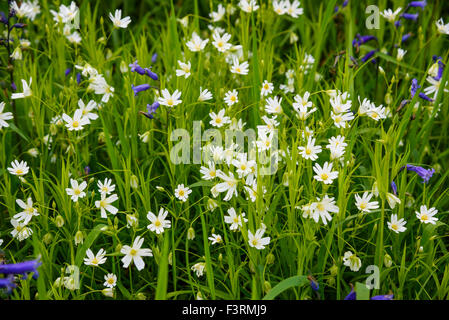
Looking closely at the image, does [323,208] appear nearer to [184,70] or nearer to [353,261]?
[353,261]

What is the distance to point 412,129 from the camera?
2717 millimetres

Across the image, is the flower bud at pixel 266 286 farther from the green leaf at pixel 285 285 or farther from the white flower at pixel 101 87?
the white flower at pixel 101 87

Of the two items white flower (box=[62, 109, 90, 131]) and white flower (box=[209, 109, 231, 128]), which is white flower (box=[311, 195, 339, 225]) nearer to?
white flower (box=[209, 109, 231, 128])

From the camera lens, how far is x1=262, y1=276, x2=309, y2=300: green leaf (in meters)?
1.89

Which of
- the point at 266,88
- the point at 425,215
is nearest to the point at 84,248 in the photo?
the point at 266,88

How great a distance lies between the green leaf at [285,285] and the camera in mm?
1891

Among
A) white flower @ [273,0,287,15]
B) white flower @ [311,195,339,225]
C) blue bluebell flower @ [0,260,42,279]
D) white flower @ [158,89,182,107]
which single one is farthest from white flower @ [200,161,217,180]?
white flower @ [273,0,287,15]

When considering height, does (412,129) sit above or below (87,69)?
below

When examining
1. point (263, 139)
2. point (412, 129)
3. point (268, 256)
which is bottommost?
point (268, 256)

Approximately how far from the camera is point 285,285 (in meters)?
1.93

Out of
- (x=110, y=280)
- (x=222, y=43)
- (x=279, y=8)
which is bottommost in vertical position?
(x=110, y=280)
